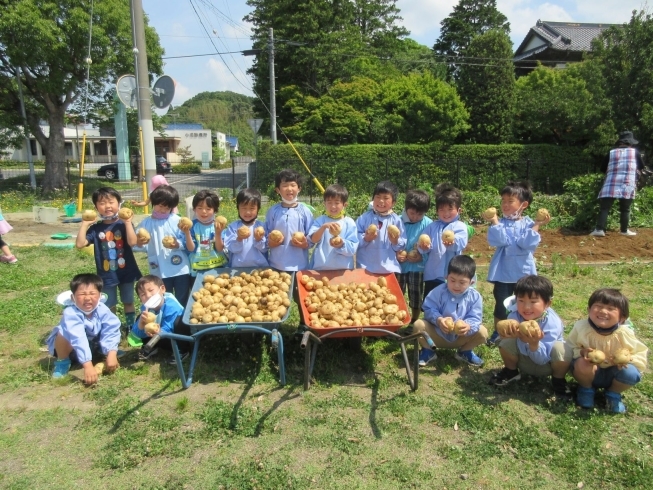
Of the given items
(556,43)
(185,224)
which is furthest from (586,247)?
(556,43)

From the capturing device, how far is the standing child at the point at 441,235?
14.1 feet

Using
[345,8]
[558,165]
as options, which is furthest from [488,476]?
[345,8]

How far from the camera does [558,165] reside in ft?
60.5

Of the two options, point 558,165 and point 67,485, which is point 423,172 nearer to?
point 558,165

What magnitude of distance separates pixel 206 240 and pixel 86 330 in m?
1.32

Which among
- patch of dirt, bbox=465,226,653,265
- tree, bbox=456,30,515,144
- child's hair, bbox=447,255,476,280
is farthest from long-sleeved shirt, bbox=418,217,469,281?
tree, bbox=456,30,515,144

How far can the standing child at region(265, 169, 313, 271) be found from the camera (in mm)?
4379

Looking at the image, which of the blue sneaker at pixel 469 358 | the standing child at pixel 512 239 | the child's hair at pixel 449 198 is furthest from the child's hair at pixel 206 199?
the blue sneaker at pixel 469 358

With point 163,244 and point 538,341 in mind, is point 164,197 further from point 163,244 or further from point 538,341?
point 538,341

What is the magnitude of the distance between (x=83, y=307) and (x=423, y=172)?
1556 cm

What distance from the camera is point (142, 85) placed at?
8273 mm

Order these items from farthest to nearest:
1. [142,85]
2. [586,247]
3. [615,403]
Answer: [142,85], [586,247], [615,403]

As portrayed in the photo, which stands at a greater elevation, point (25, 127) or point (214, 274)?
point (25, 127)

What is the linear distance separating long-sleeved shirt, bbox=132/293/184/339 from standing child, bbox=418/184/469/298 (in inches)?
91.4
